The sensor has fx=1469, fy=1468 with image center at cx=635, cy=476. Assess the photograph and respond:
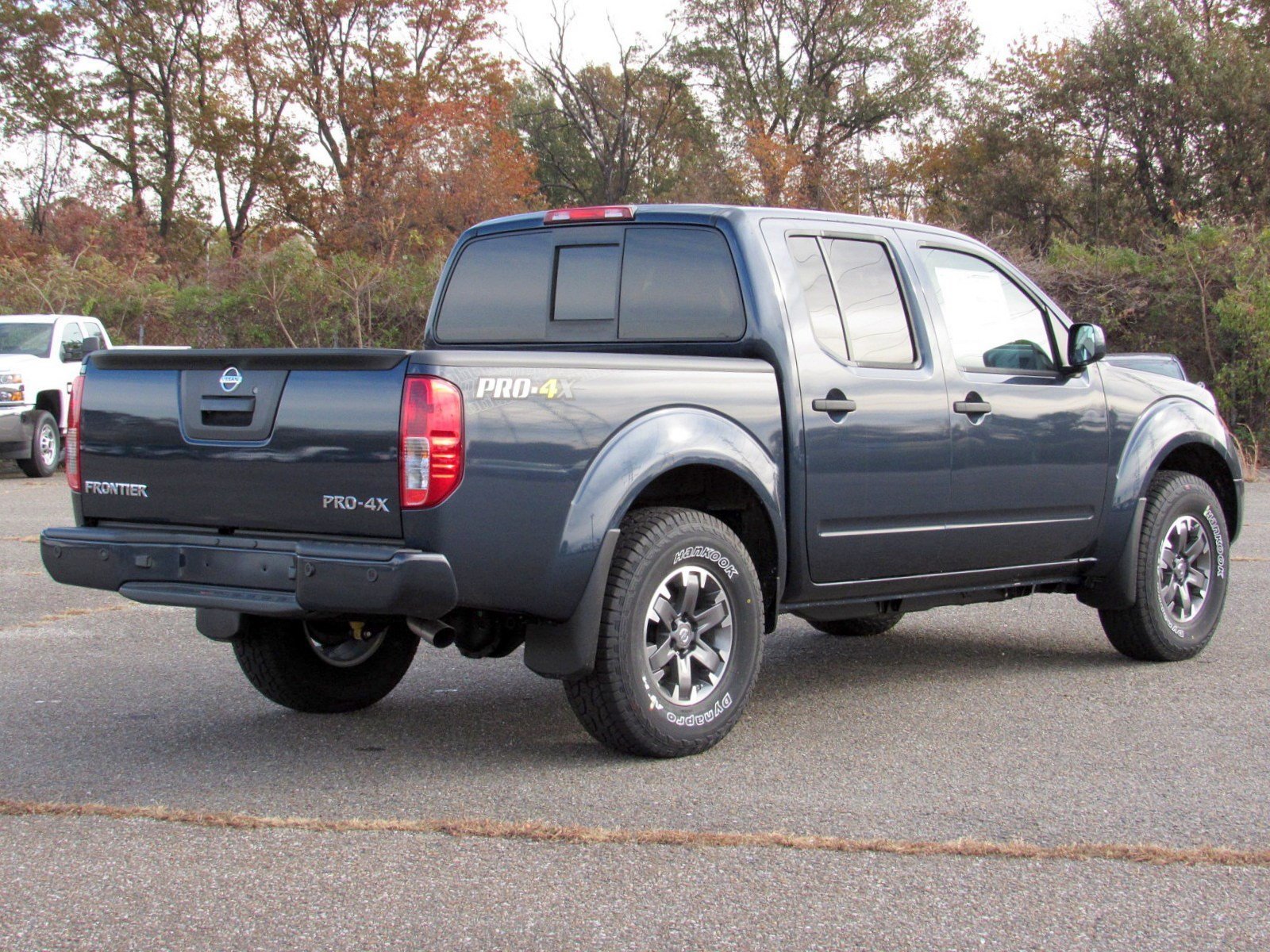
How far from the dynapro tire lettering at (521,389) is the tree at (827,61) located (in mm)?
42612

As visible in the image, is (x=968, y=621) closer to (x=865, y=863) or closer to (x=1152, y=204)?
(x=865, y=863)

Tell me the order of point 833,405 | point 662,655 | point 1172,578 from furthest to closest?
point 1172,578 → point 833,405 → point 662,655

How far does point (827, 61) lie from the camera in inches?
1847

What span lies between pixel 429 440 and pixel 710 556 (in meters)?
1.19

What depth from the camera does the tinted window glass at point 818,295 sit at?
18.5ft

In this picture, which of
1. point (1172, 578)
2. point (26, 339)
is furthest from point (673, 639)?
point (26, 339)

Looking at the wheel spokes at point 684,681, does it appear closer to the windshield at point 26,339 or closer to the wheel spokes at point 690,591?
the wheel spokes at point 690,591

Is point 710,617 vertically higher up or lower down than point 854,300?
lower down

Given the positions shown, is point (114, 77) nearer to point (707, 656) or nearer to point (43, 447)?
point (43, 447)

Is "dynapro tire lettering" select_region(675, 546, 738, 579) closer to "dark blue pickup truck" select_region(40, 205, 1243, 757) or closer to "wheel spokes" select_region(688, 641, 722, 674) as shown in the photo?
"dark blue pickup truck" select_region(40, 205, 1243, 757)

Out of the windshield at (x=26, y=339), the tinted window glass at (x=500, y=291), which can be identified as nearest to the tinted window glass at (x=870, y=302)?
the tinted window glass at (x=500, y=291)

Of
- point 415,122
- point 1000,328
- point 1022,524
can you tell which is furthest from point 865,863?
point 415,122

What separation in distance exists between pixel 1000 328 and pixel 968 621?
2.29 meters

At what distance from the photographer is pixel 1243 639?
7.39 m
